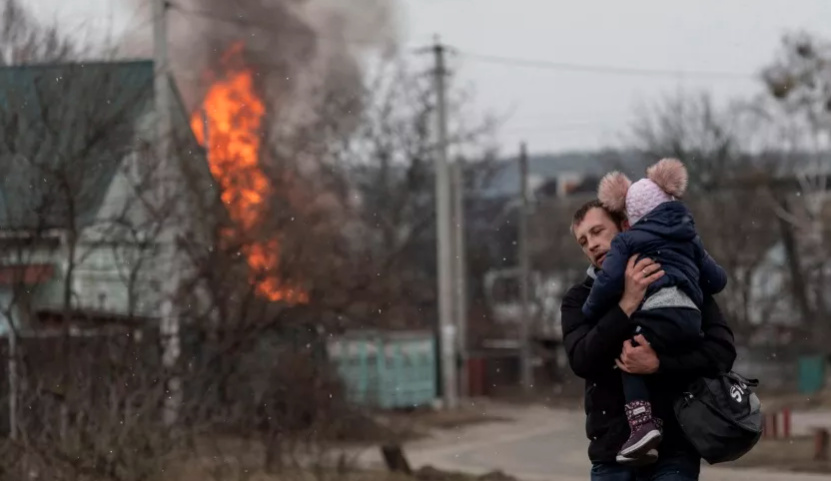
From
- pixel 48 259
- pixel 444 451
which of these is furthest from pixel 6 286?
pixel 444 451

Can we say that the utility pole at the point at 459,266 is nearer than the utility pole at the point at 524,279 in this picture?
Yes

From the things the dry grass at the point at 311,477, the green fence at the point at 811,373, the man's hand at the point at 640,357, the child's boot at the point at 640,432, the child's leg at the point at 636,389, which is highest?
the man's hand at the point at 640,357

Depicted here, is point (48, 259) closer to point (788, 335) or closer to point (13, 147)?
point (13, 147)

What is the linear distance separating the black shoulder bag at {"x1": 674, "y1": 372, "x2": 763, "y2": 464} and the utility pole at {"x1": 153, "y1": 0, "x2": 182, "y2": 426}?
184 inches

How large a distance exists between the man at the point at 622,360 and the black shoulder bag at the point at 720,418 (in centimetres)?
6

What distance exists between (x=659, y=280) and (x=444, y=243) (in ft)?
43.7

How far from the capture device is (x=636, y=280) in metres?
2.84

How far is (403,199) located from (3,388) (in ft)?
27.0

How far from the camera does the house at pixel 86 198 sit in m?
7.67

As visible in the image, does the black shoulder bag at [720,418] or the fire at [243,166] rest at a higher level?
the fire at [243,166]

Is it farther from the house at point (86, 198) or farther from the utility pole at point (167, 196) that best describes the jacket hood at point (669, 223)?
the house at point (86, 198)

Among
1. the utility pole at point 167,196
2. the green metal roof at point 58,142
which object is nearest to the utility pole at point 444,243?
the utility pole at point 167,196

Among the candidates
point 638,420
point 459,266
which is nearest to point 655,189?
point 638,420

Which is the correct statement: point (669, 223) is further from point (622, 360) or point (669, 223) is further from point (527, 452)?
point (527, 452)
